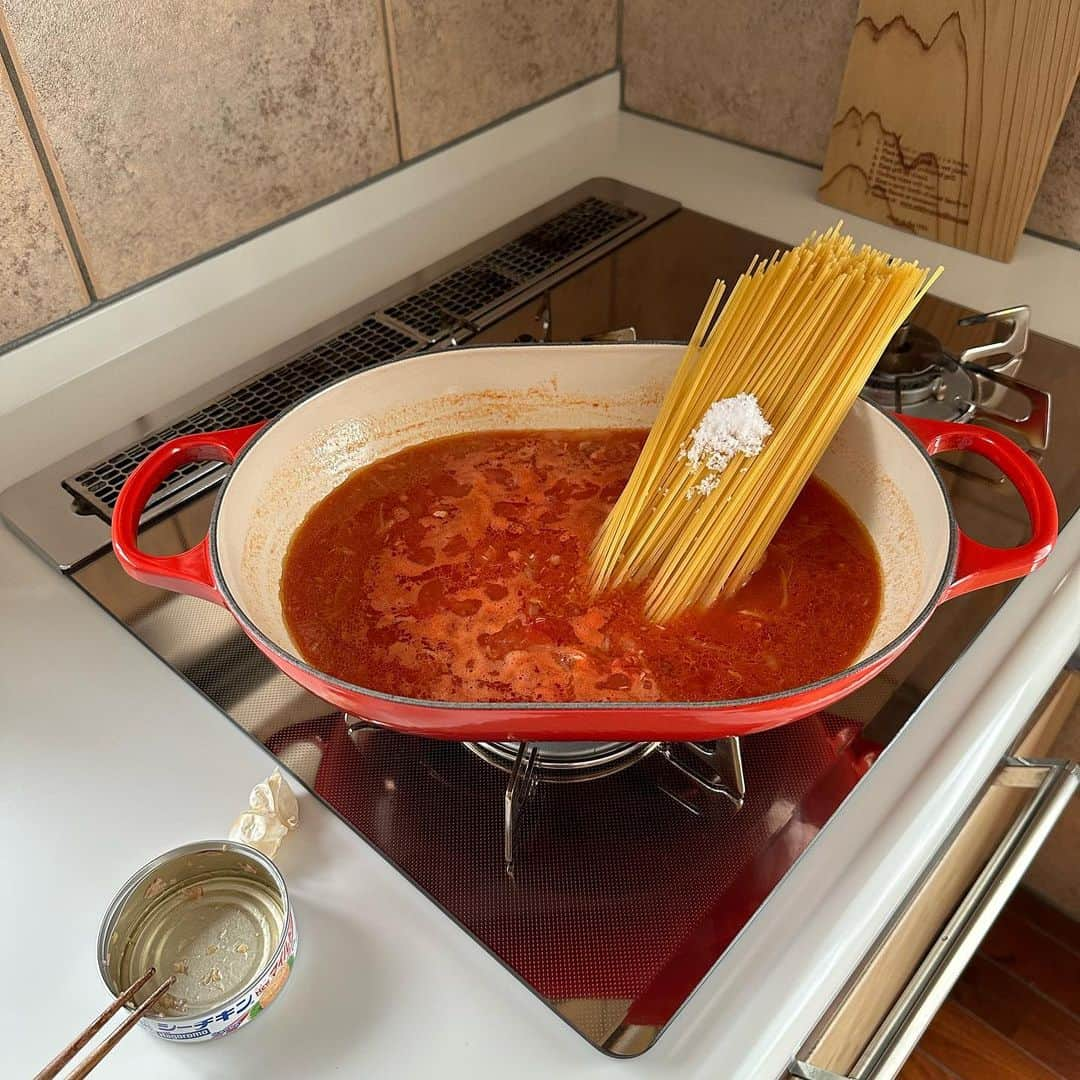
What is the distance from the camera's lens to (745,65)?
1378 mm

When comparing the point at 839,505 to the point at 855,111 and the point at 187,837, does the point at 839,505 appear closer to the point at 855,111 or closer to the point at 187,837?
the point at 187,837

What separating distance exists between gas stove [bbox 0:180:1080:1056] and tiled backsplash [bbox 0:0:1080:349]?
6.8 inches

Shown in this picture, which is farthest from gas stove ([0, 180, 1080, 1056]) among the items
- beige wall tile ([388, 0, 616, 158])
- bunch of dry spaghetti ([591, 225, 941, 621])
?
beige wall tile ([388, 0, 616, 158])

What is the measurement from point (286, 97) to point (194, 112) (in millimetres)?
118

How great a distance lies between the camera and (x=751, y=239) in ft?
4.19

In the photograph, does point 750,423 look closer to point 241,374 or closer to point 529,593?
point 529,593

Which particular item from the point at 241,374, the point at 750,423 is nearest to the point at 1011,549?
the point at 750,423

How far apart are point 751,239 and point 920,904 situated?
801mm

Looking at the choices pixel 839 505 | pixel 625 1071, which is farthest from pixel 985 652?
pixel 625 1071

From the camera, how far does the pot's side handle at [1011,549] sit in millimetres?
661

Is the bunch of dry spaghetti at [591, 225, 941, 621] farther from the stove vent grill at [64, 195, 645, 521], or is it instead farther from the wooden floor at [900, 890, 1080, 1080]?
the wooden floor at [900, 890, 1080, 1080]

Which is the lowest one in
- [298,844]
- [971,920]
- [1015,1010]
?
[1015,1010]

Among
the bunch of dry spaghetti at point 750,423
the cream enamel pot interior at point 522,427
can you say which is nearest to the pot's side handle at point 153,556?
the cream enamel pot interior at point 522,427

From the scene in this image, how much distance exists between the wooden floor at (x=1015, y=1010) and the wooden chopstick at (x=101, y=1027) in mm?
1193
